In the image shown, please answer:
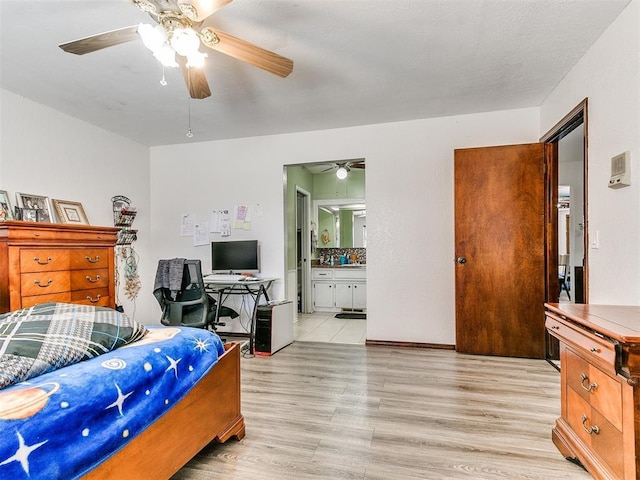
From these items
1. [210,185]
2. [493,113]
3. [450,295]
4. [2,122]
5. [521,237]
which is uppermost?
[493,113]

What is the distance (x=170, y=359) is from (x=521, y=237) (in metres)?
3.17

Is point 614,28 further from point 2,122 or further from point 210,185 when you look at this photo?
point 2,122

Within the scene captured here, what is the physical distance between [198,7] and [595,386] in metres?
2.39

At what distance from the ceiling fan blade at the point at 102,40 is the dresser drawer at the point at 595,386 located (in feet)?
8.45

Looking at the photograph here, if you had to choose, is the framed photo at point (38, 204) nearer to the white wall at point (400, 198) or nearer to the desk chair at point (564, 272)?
the white wall at point (400, 198)

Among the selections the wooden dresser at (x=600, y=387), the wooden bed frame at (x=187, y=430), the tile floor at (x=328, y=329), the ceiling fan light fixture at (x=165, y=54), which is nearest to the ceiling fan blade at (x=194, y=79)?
the ceiling fan light fixture at (x=165, y=54)

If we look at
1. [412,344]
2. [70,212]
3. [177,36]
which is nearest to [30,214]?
[70,212]

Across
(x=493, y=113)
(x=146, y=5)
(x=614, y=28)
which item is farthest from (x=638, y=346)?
(x=493, y=113)

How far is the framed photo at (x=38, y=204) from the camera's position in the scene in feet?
9.93

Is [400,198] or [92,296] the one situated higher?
[400,198]

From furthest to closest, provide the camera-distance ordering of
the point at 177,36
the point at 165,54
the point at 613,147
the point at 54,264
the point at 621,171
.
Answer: the point at 54,264 → the point at 613,147 → the point at 621,171 → the point at 165,54 → the point at 177,36

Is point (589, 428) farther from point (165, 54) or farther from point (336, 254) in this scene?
point (336, 254)

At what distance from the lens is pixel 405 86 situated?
9.73 ft

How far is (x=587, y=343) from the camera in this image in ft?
Result: 4.73
